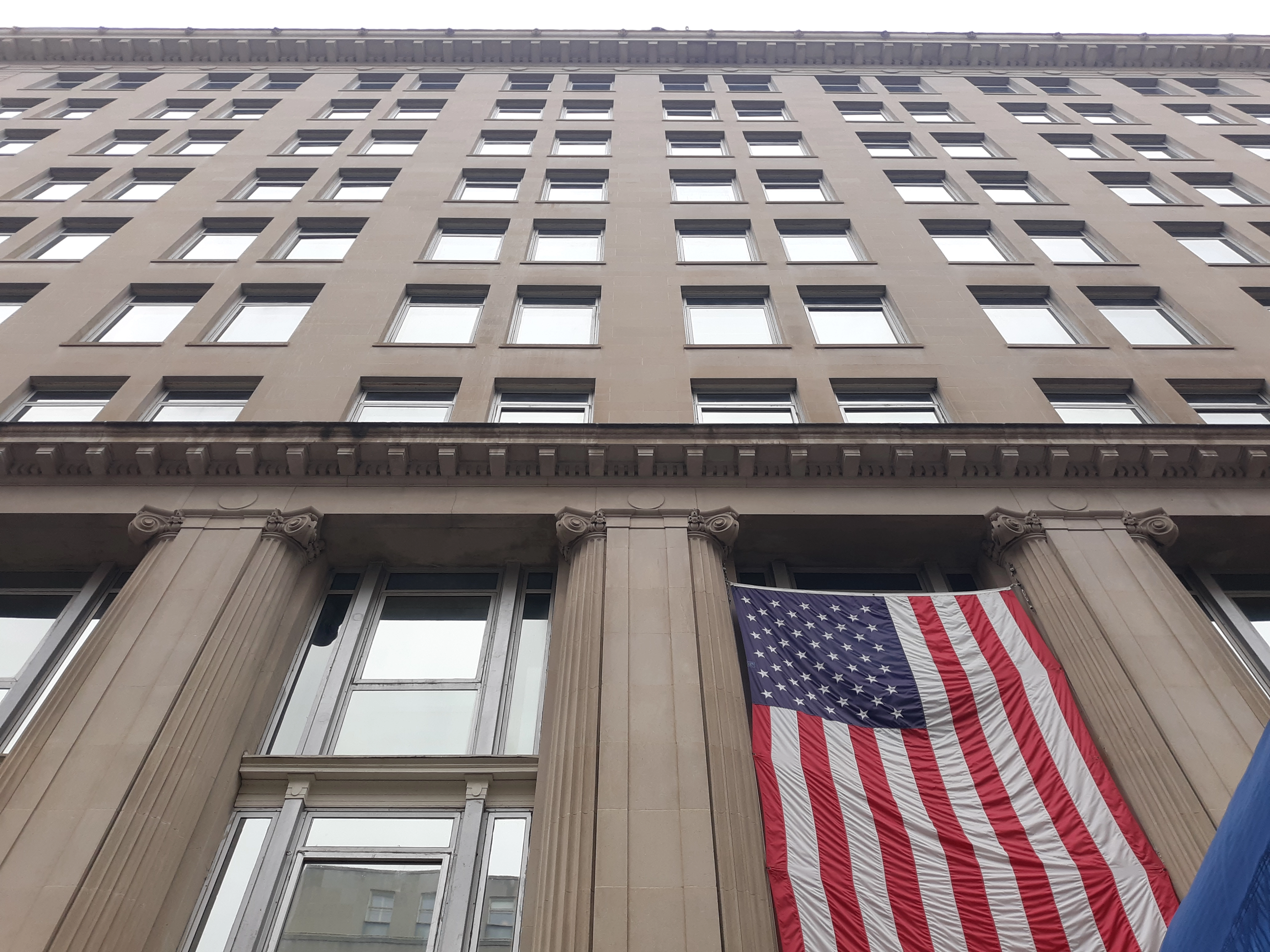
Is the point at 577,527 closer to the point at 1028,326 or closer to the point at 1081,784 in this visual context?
the point at 1081,784

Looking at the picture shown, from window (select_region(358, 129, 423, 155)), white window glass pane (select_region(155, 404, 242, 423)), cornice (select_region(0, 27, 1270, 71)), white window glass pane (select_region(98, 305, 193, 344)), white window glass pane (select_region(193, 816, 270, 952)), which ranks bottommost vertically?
white window glass pane (select_region(193, 816, 270, 952))

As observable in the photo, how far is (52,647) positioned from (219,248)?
1402 centimetres

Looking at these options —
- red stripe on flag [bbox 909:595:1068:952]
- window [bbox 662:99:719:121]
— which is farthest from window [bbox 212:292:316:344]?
window [bbox 662:99:719:121]

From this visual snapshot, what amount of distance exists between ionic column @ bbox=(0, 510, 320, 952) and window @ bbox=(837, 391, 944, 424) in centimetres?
1093

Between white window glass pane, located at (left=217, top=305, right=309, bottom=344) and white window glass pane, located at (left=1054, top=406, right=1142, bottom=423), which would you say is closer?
white window glass pane, located at (left=1054, top=406, right=1142, bottom=423)

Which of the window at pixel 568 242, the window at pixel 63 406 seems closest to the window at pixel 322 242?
the window at pixel 568 242

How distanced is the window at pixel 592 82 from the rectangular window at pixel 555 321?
769 inches

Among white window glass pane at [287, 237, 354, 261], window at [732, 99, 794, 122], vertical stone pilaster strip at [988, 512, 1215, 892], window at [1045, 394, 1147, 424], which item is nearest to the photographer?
vertical stone pilaster strip at [988, 512, 1215, 892]

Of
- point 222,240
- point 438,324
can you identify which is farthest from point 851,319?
point 222,240

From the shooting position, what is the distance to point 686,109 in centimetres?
3388

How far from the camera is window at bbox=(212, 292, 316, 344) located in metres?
19.3

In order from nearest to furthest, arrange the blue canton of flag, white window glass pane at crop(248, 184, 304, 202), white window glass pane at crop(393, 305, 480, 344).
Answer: the blue canton of flag → white window glass pane at crop(393, 305, 480, 344) → white window glass pane at crop(248, 184, 304, 202)

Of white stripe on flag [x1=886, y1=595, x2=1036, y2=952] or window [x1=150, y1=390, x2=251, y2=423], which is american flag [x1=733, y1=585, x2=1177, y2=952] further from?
window [x1=150, y1=390, x2=251, y2=423]

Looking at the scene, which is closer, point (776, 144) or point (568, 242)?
point (568, 242)
